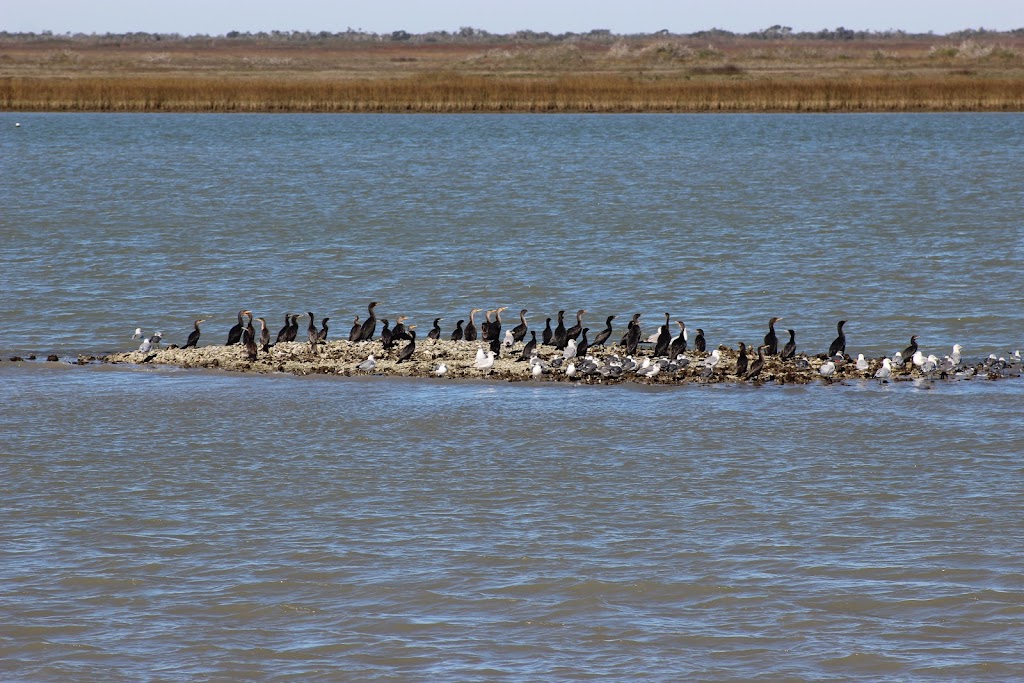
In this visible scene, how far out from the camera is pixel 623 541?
1205cm

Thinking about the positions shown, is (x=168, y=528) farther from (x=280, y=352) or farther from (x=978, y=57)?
(x=978, y=57)

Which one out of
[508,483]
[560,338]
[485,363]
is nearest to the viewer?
[508,483]

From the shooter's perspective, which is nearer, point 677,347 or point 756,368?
point 756,368

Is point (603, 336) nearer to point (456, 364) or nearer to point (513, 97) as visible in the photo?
point (456, 364)

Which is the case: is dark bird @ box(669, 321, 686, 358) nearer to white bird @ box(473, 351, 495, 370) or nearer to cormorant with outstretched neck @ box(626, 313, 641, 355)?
cormorant with outstretched neck @ box(626, 313, 641, 355)

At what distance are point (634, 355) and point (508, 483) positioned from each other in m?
5.88

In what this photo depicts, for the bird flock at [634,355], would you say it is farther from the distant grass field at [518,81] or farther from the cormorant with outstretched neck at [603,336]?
the distant grass field at [518,81]

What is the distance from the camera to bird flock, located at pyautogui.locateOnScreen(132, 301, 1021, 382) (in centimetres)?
1825

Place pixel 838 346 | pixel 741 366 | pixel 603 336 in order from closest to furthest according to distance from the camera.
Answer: pixel 741 366 → pixel 838 346 → pixel 603 336

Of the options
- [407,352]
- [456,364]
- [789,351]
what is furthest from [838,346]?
[407,352]

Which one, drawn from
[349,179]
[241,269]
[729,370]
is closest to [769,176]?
[349,179]

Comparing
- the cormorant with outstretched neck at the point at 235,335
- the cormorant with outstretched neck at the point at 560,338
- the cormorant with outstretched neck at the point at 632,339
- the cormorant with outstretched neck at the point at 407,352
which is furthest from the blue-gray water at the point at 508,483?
the cormorant with outstretched neck at the point at 560,338

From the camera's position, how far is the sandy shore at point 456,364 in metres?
18.2

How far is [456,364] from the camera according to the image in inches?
742
